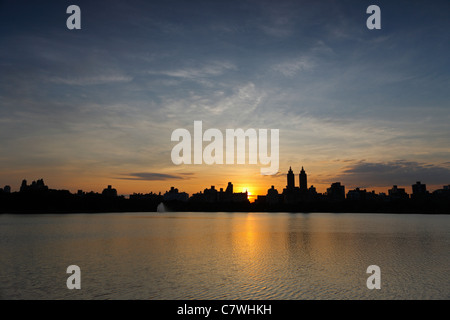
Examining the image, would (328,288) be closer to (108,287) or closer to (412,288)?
(412,288)

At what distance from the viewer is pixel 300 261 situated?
4831cm

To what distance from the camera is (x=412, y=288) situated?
33.2 m

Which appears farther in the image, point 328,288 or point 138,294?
point 328,288
